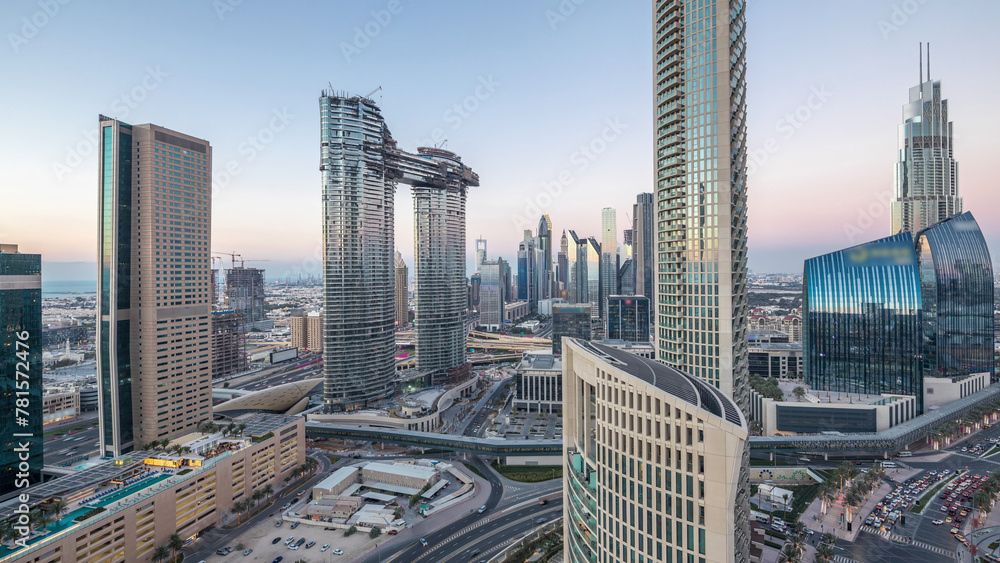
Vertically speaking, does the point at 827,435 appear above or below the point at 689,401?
below

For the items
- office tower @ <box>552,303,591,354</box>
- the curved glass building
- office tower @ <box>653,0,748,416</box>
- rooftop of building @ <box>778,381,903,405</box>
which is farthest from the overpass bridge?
office tower @ <box>552,303,591,354</box>

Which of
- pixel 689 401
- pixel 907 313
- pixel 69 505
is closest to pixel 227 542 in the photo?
pixel 69 505

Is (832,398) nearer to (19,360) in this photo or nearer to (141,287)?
Answer: (141,287)

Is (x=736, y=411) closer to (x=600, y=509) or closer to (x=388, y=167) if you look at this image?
(x=600, y=509)

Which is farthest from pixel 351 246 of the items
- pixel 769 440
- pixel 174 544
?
pixel 769 440

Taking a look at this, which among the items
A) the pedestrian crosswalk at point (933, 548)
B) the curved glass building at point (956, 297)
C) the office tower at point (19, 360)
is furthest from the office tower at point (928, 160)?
the office tower at point (19, 360)

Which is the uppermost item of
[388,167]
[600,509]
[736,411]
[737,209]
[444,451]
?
[388,167]

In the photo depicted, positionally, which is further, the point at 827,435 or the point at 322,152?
the point at 322,152
